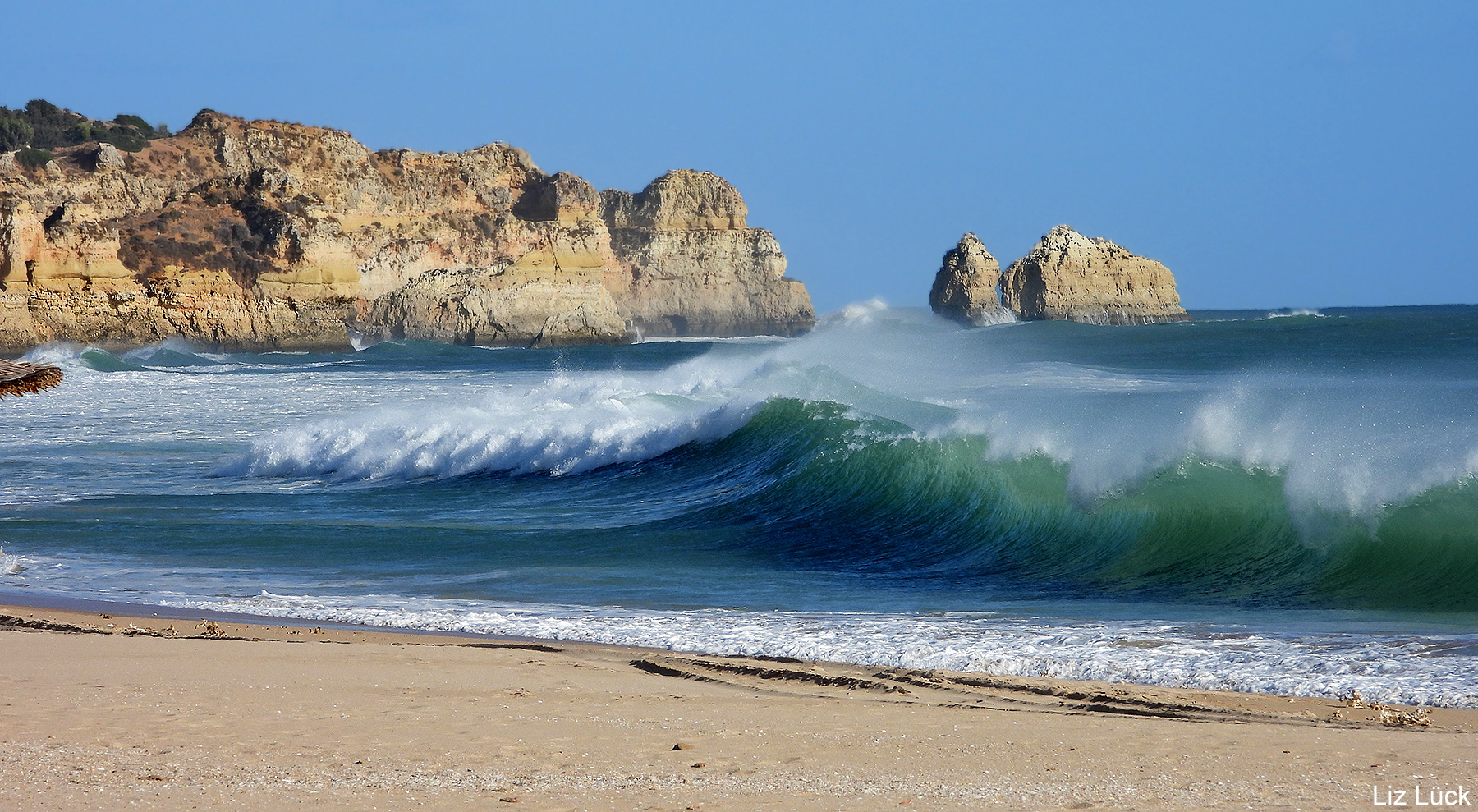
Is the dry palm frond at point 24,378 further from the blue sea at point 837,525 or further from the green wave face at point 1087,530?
the green wave face at point 1087,530

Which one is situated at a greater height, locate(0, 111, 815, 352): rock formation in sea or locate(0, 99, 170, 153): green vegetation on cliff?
locate(0, 99, 170, 153): green vegetation on cliff

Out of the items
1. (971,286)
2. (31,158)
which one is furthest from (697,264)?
(31,158)

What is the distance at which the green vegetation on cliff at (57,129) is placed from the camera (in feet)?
240

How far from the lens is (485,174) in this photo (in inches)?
2697

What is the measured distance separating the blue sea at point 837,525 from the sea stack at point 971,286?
52.3 meters

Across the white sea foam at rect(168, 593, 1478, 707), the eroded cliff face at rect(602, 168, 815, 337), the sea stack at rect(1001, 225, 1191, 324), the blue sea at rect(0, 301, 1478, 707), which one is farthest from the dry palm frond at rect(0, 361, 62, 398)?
the eroded cliff face at rect(602, 168, 815, 337)

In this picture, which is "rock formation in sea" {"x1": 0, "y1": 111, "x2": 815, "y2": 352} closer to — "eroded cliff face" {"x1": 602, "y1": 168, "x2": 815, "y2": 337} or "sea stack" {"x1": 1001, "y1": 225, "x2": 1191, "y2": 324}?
"eroded cliff face" {"x1": 602, "y1": 168, "x2": 815, "y2": 337}

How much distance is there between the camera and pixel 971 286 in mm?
72750

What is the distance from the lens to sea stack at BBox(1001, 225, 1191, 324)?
69.0 metres

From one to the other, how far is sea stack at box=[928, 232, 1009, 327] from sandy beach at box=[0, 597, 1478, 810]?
222ft

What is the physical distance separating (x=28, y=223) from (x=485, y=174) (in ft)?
99.0

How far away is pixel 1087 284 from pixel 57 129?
63.1 m

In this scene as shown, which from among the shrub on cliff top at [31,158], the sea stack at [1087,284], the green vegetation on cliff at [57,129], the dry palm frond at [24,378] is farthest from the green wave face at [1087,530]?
the green vegetation on cliff at [57,129]

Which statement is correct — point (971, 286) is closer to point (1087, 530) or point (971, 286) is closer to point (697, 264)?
point (697, 264)
